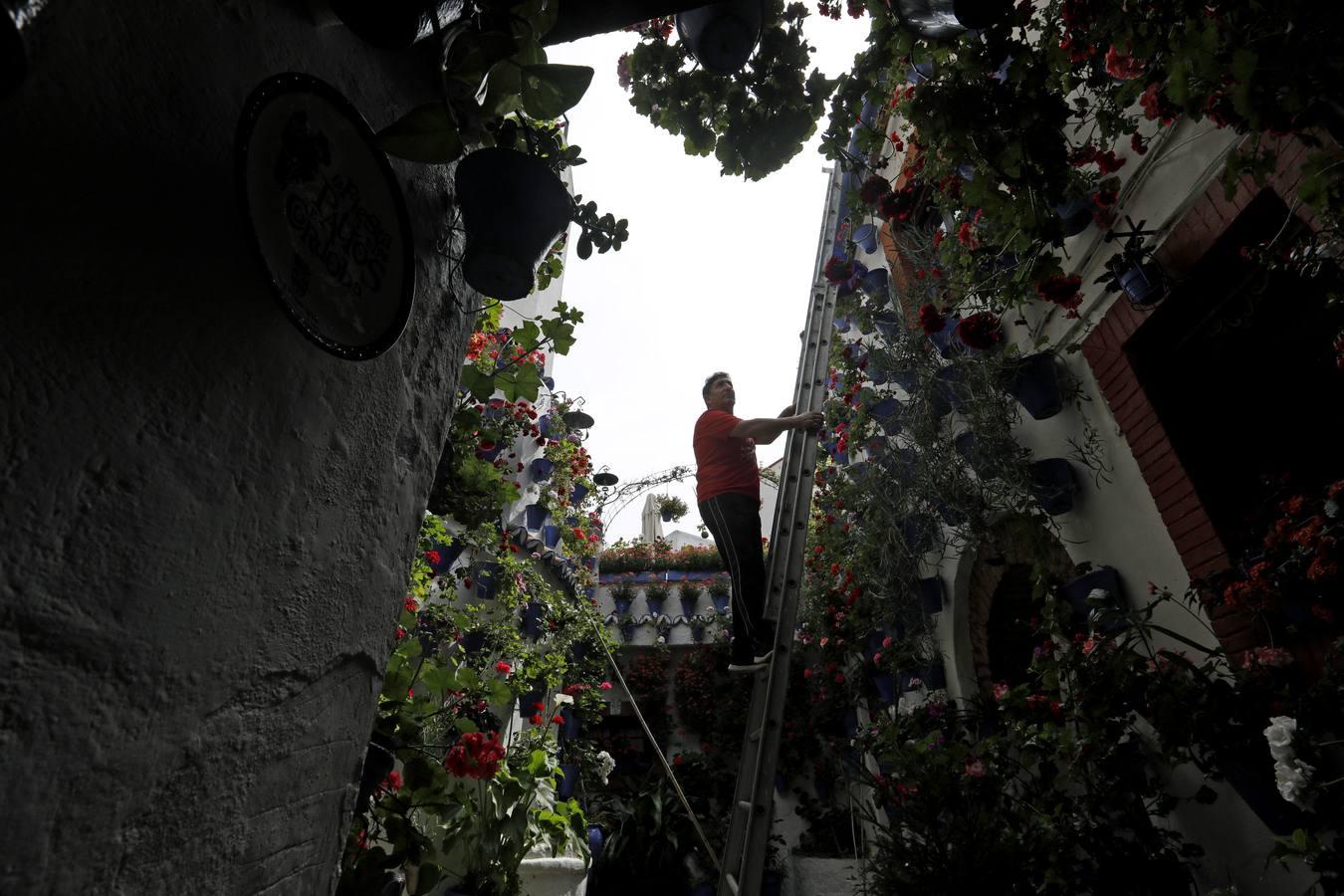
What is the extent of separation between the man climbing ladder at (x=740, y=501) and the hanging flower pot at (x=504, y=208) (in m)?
2.48

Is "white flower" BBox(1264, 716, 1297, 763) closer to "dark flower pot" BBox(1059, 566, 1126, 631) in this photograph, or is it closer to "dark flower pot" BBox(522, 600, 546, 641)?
"dark flower pot" BBox(1059, 566, 1126, 631)

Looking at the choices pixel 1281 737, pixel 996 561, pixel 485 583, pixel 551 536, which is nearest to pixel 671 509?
pixel 551 536

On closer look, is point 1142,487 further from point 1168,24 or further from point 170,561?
point 170,561

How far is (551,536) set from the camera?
646 cm

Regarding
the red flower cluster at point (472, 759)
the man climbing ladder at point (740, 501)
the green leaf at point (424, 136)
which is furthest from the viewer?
the man climbing ladder at point (740, 501)

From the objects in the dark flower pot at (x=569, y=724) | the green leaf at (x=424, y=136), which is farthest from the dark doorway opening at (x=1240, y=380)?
the dark flower pot at (x=569, y=724)

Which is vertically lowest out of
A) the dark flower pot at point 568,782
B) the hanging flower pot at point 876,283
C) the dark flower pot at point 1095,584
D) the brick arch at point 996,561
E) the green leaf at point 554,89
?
the dark flower pot at point 568,782

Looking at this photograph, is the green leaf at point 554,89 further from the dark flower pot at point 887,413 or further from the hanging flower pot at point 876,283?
the hanging flower pot at point 876,283

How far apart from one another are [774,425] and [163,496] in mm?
3227

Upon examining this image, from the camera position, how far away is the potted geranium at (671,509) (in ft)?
34.8

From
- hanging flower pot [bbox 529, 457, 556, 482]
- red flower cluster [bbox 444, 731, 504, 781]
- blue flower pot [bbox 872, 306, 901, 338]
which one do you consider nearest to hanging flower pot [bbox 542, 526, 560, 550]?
hanging flower pot [bbox 529, 457, 556, 482]

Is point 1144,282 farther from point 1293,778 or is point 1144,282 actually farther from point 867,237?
point 867,237

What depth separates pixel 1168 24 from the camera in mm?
1533

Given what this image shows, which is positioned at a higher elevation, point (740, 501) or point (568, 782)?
point (740, 501)
